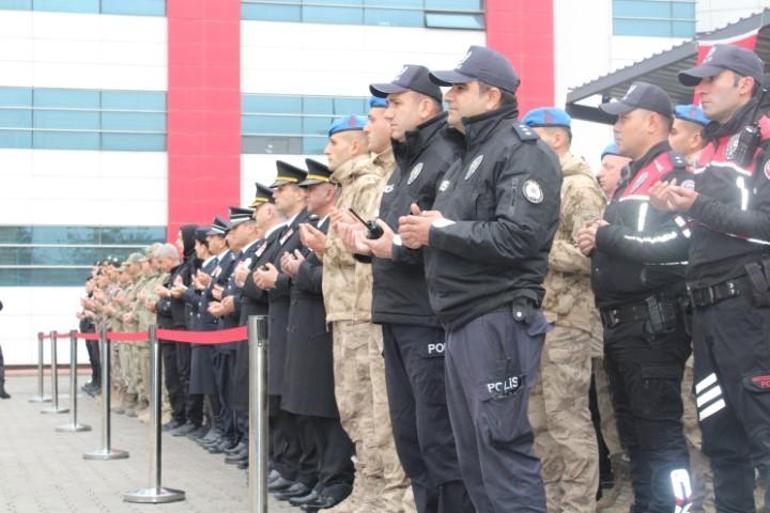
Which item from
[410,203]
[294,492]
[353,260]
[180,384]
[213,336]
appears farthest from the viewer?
[180,384]

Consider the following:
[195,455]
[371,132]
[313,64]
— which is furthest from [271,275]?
[313,64]

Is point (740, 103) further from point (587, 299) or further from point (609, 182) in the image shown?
point (609, 182)

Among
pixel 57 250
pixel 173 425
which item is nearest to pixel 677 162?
pixel 173 425

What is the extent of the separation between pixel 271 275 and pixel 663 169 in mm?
3128

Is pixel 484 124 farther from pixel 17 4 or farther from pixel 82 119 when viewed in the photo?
pixel 17 4

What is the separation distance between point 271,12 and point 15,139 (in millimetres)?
7570

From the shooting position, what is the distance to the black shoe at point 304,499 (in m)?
8.11

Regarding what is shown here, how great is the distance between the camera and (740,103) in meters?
5.46

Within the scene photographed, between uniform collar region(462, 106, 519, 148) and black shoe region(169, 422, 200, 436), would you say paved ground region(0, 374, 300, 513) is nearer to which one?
black shoe region(169, 422, 200, 436)

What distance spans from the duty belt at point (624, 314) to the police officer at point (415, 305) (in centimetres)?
122

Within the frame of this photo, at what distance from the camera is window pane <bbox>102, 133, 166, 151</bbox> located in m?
31.9

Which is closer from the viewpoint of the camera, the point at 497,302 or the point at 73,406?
the point at 497,302

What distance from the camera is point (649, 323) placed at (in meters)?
6.14

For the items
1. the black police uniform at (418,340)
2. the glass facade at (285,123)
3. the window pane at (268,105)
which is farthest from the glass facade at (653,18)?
the black police uniform at (418,340)
